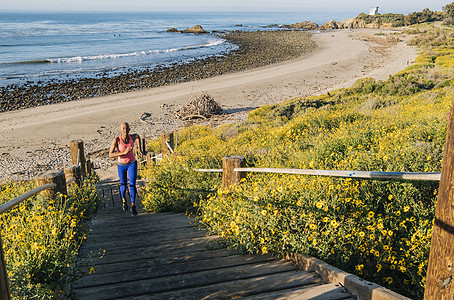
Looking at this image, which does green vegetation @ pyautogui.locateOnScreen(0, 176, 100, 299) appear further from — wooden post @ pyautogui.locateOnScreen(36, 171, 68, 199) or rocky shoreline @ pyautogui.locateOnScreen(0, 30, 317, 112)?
rocky shoreline @ pyautogui.locateOnScreen(0, 30, 317, 112)

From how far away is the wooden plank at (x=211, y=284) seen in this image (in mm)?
3250

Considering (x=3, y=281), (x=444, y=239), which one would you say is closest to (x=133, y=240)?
(x=3, y=281)

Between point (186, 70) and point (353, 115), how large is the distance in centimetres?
2621

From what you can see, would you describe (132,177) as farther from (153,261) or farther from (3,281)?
(3,281)

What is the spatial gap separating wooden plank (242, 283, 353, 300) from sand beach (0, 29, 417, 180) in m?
12.9

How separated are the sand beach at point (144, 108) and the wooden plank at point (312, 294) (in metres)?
12.9

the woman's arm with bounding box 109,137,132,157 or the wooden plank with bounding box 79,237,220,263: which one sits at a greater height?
the woman's arm with bounding box 109,137,132,157

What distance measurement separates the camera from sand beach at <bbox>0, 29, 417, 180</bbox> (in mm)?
16330

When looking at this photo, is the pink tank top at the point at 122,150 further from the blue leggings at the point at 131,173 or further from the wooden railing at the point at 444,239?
the wooden railing at the point at 444,239

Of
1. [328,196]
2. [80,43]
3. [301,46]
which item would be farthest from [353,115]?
[80,43]

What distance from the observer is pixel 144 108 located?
2333 cm

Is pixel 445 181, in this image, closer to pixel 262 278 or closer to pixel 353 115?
pixel 262 278

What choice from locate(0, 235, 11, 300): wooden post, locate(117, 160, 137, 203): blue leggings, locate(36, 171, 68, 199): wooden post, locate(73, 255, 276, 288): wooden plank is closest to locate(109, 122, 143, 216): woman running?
locate(117, 160, 137, 203): blue leggings

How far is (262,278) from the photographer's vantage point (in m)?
3.47
